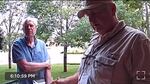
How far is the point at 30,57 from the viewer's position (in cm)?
205

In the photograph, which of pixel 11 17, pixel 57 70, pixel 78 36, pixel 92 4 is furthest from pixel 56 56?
pixel 92 4

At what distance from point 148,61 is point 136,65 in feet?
0.15

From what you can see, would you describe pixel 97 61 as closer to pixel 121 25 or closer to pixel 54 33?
pixel 121 25

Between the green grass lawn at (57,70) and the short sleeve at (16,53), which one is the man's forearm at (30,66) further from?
the green grass lawn at (57,70)

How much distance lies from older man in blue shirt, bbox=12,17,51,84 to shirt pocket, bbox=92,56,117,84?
783mm

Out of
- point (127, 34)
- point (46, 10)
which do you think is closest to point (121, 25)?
point (127, 34)

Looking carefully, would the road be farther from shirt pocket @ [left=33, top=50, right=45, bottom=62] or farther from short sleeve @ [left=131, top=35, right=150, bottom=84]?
short sleeve @ [left=131, top=35, right=150, bottom=84]

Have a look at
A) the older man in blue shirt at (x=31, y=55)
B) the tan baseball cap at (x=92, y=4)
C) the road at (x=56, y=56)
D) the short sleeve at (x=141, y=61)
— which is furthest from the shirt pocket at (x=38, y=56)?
the short sleeve at (x=141, y=61)

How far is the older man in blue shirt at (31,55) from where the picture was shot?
2.03m

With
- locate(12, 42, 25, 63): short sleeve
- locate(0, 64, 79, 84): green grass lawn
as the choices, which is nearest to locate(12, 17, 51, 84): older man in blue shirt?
locate(12, 42, 25, 63): short sleeve

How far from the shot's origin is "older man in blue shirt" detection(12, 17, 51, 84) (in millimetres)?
2031

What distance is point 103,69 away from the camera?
1.27 metres

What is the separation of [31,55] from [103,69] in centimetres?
88
